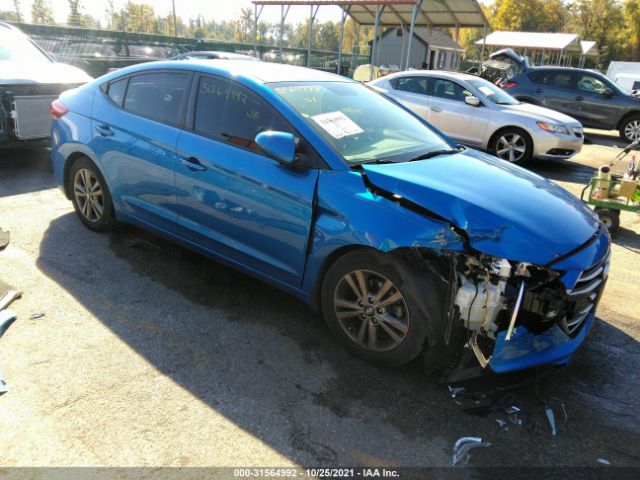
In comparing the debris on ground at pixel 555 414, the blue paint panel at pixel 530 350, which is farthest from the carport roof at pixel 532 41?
the debris on ground at pixel 555 414

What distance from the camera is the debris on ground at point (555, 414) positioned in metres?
2.60

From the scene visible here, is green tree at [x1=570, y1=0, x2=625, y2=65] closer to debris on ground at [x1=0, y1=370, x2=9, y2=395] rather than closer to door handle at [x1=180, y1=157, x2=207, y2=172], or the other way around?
door handle at [x1=180, y1=157, x2=207, y2=172]

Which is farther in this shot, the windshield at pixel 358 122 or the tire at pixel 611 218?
the tire at pixel 611 218

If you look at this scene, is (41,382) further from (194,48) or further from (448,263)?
(194,48)

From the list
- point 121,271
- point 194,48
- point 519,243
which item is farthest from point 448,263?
point 194,48

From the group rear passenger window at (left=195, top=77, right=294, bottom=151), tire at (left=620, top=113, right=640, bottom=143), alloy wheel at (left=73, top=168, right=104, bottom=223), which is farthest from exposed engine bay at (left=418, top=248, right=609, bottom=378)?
tire at (left=620, top=113, right=640, bottom=143)

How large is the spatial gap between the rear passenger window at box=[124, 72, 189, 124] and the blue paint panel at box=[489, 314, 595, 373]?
2.80m

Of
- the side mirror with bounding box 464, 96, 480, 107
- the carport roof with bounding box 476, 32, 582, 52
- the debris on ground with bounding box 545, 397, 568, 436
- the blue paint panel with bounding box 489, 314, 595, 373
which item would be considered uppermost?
the carport roof with bounding box 476, 32, 582, 52

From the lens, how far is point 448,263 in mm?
2684

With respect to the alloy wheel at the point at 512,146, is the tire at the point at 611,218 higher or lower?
lower

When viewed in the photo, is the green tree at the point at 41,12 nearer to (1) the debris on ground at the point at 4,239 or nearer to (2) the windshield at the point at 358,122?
(1) the debris on ground at the point at 4,239

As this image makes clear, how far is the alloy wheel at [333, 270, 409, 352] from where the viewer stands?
2.81 meters

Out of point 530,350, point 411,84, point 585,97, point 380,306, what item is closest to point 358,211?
point 380,306

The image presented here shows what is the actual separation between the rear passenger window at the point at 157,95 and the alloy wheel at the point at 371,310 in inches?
76.1
